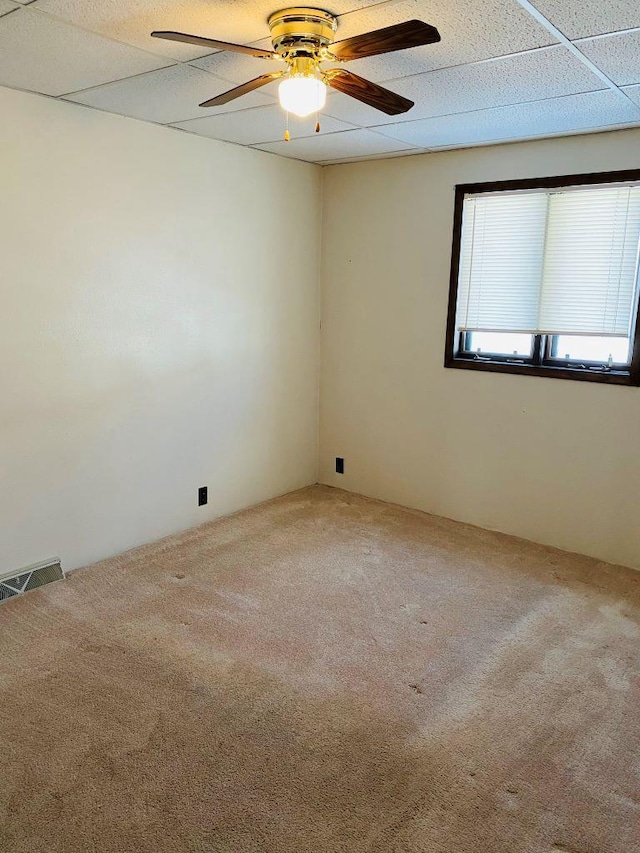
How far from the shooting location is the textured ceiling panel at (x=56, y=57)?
2.20m

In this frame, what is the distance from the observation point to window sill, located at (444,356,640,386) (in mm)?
3656

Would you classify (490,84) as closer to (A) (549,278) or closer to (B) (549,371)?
(A) (549,278)

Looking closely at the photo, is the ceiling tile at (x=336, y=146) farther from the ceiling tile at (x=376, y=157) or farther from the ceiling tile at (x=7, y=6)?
the ceiling tile at (x=7, y=6)

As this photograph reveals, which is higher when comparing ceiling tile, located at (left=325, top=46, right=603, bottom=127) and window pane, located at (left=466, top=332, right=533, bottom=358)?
ceiling tile, located at (left=325, top=46, right=603, bottom=127)

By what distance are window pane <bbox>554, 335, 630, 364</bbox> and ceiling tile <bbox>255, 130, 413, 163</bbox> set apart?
1549mm

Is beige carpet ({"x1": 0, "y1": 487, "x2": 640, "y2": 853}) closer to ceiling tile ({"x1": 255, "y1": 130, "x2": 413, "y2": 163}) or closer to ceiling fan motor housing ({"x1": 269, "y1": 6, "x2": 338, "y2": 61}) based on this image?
ceiling fan motor housing ({"x1": 269, "y1": 6, "x2": 338, "y2": 61})

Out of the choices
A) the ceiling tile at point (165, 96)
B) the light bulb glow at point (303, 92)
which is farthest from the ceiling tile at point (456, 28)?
the ceiling tile at point (165, 96)

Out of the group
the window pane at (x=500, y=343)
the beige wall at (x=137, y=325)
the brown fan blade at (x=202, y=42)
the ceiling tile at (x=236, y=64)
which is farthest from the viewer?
the window pane at (x=500, y=343)

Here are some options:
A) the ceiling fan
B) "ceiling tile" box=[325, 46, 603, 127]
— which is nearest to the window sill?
"ceiling tile" box=[325, 46, 603, 127]

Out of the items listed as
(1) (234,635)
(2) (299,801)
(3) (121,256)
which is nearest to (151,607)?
(1) (234,635)

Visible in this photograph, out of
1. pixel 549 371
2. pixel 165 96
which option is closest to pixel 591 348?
pixel 549 371

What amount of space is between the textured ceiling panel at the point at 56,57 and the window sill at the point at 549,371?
256cm

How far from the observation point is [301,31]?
2059 millimetres

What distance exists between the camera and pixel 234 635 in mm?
2965
